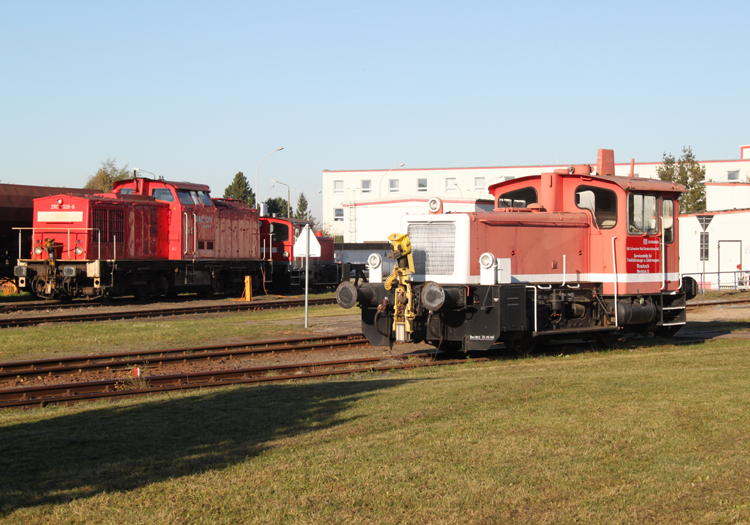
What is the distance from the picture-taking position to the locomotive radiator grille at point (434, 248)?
11609 millimetres

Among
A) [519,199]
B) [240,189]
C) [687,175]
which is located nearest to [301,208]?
[240,189]

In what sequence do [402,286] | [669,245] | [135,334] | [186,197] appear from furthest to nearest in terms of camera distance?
[186,197] → [135,334] → [669,245] → [402,286]

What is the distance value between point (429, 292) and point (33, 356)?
778 centimetres

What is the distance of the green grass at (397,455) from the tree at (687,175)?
49543 millimetres

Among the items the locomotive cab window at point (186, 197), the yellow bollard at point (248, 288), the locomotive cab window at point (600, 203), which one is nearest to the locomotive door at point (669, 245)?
the locomotive cab window at point (600, 203)

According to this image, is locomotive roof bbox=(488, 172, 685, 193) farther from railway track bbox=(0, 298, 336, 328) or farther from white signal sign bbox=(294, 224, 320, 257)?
railway track bbox=(0, 298, 336, 328)

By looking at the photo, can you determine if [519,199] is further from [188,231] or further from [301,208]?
[301,208]

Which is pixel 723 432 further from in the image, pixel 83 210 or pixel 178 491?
pixel 83 210

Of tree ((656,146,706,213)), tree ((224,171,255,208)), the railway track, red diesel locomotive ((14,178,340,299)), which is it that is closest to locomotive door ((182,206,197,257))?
red diesel locomotive ((14,178,340,299))

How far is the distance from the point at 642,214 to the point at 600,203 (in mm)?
834

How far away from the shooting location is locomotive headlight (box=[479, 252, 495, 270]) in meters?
11.1

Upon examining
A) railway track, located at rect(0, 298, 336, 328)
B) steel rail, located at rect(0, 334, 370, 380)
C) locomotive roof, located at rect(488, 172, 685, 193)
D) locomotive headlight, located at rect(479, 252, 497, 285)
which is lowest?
steel rail, located at rect(0, 334, 370, 380)

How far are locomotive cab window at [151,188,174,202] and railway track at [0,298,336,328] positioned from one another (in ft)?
17.1

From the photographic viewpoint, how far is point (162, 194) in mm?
25531
